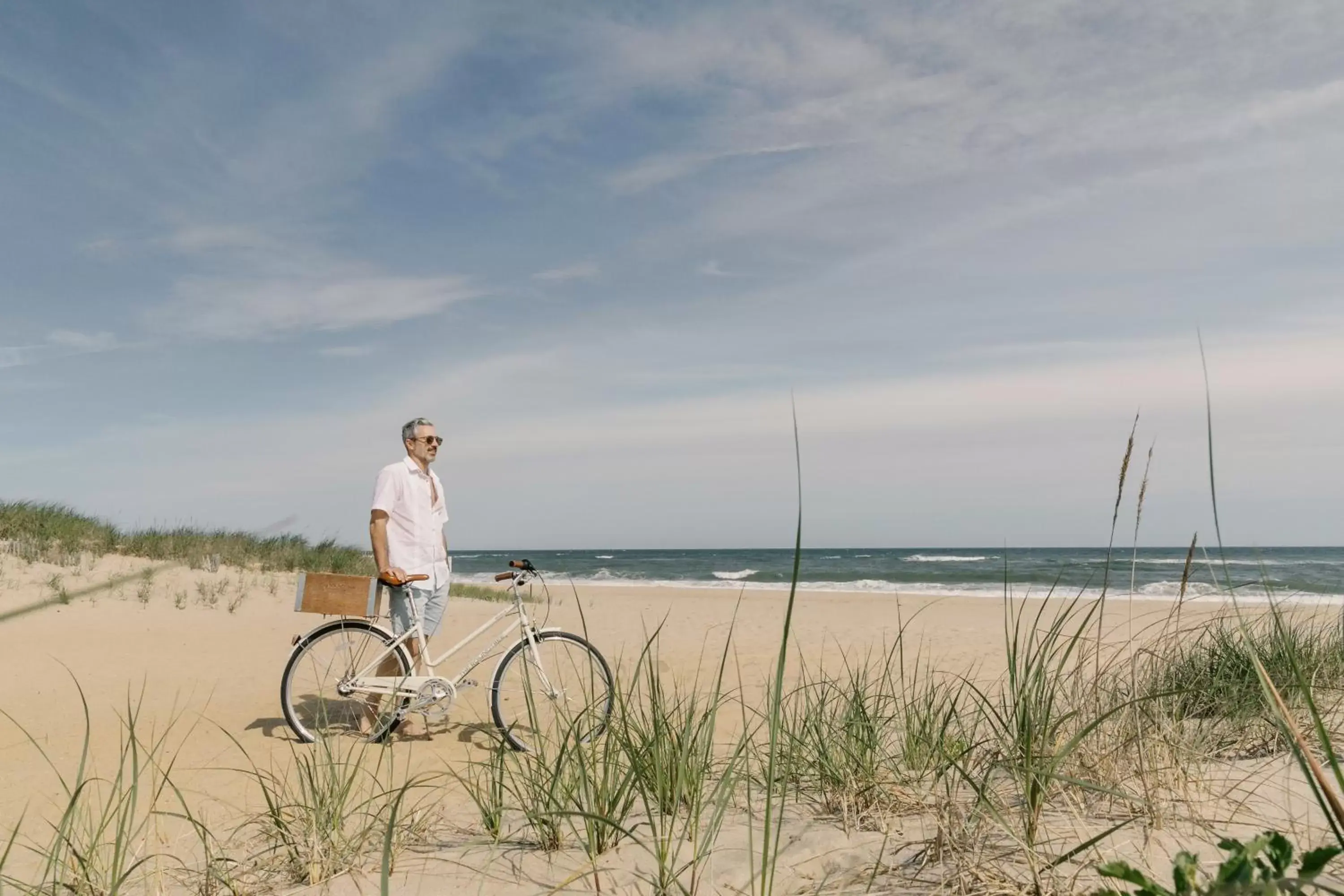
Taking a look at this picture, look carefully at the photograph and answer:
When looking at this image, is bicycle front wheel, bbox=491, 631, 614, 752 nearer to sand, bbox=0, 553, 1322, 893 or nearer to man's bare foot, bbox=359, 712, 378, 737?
sand, bbox=0, 553, 1322, 893

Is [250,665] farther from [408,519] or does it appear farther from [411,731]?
[408,519]

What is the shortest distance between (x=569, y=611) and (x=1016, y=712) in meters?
13.7

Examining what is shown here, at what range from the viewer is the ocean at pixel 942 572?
2353cm

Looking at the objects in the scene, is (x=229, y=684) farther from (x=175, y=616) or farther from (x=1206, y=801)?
(x=1206, y=801)

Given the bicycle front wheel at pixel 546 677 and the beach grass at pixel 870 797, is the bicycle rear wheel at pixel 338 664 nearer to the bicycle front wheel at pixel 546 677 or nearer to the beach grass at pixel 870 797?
the bicycle front wheel at pixel 546 677

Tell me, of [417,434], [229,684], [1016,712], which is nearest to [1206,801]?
[1016,712]

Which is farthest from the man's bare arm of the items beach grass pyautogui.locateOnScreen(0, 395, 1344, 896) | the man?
beach grass pyautogui.locateOnScreen(0, 395, 1344, 896)

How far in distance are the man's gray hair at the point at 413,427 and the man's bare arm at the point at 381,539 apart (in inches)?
20.7

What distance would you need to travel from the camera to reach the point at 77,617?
394 inches

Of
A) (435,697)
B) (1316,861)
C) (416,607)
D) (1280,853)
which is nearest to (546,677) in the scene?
(435,697)

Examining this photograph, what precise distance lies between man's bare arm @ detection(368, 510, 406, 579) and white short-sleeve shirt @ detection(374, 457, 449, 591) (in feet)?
0.07

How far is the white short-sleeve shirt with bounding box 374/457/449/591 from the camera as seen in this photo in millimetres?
5898

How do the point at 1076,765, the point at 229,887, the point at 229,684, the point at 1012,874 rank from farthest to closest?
the point at 229,684
the point at 1076,765
the point at 229,887
the point at 1012,874

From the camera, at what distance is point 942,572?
111 feet
